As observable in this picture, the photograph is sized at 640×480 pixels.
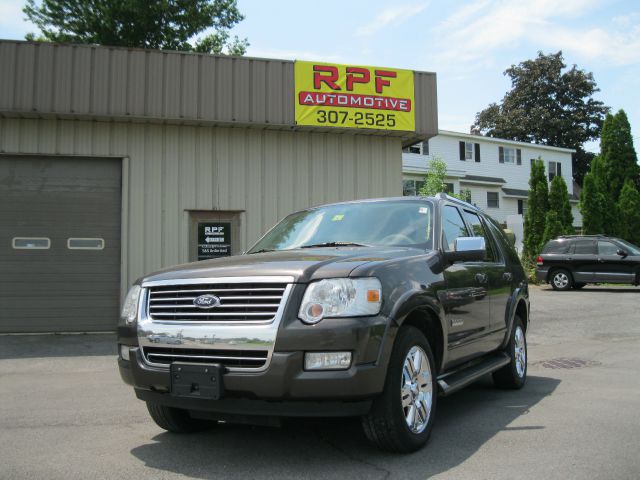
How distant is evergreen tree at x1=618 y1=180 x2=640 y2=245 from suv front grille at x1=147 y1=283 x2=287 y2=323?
2727cm

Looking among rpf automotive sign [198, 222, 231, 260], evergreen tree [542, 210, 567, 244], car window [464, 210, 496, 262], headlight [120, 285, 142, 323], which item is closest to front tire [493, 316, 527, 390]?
car window [464, 210, 496, 262]

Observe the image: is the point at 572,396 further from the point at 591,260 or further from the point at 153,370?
the point at 591,260

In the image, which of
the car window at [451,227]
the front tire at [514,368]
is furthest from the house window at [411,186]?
the car window at [451,227]

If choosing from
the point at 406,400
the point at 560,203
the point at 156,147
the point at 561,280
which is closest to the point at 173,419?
the point at 406,400

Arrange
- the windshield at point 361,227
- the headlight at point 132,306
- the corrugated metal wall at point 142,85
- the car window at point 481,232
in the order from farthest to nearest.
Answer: the corrugated metal wall at point 142,85, the car window at point 481,232, the windshield at point 361,227, the headlight at point 132,306

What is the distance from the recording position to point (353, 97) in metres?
12.0

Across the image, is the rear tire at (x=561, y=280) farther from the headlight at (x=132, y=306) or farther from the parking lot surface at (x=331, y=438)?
the headlight at (x=132, y=306)

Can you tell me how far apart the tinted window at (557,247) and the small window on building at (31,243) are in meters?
16.3

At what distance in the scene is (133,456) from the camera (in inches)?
166

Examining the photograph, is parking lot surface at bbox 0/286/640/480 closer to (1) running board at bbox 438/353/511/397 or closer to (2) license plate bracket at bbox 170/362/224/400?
(1) running board at bbox 438/353/511/397

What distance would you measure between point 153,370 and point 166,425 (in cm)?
86

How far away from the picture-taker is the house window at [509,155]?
138ft

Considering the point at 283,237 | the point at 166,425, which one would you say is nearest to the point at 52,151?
the point at 283,237

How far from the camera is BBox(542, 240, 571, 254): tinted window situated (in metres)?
21.1
